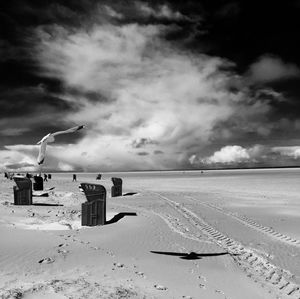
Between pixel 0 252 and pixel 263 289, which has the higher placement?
pixel 0 252

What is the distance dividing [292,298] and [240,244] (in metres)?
4.28

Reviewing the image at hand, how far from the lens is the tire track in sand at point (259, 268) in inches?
278

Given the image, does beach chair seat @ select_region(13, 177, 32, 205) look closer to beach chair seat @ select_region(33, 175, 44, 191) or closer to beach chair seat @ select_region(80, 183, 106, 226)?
beach chair seat @ select_region(80, 183, 106, 226)

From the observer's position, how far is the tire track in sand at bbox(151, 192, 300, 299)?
23.2 ft

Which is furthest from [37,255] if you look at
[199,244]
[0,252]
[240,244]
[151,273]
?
[240,244]

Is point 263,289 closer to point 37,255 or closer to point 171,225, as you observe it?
point 37,255

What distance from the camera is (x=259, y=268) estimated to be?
27.5ft

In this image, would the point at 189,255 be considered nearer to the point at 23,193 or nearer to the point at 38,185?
the point at 23,193

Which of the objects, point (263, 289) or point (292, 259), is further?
point (292, 259)

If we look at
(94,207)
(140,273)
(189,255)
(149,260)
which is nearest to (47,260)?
(140,273)

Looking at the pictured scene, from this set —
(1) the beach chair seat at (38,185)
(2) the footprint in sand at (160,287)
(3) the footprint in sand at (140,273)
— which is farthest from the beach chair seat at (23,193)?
(2) the footprint in sand at (160,287)

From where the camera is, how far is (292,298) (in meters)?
6.57

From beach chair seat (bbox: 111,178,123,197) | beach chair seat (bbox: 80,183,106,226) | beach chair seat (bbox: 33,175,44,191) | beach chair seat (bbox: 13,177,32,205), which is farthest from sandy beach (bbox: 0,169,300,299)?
beach chair seat (bbox: 33,175,44,191)

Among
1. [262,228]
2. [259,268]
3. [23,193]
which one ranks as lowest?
[259,268]
